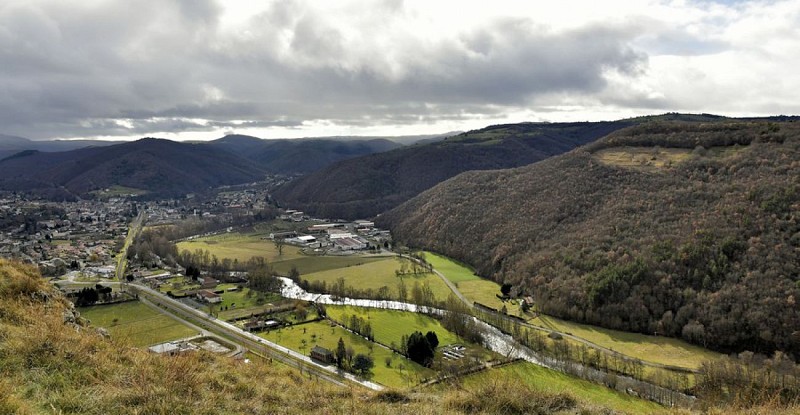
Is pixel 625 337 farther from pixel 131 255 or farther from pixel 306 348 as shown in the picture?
pixel 131 255

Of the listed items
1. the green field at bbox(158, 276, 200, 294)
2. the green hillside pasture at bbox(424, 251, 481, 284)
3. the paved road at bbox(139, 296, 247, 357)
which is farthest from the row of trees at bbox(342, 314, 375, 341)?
the green field at bbox(158, 276, 200, 294)

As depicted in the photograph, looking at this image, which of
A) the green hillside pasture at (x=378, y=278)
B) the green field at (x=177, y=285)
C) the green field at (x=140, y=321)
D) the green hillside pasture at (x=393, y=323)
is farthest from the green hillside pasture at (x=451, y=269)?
the green field at (x=140, y=321)

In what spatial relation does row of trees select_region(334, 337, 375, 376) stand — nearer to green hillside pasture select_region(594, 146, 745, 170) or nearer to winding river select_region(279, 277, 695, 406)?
winding river select_region(279, 277, 695, 406)

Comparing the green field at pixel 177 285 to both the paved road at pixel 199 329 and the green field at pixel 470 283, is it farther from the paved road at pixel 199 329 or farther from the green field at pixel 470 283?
the green field at pixel 470 283

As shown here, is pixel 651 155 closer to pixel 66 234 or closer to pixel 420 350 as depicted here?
pixel 420 350

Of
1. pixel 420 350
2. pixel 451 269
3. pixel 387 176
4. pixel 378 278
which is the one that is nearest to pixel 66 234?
pixel 378 278

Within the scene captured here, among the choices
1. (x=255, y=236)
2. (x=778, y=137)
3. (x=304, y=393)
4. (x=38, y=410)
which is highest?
(x=778, y=137)

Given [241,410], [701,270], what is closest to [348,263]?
[701,270]
